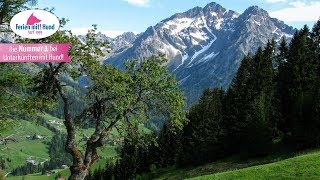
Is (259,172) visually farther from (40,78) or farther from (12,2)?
(12,2)

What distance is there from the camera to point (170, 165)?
124 metres

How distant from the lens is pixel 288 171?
4053 centimetres

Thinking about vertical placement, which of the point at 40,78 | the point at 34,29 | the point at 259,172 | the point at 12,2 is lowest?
the point at 259,172

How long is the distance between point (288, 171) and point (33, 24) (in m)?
28.2

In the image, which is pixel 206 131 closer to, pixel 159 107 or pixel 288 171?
pixel 288 171

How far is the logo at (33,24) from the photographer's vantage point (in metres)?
23.5

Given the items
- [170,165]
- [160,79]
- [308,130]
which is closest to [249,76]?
[308,130]

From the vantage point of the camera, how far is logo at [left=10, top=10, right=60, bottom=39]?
23.5 meters

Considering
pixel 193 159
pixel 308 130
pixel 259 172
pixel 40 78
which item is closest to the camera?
pixel 40 78

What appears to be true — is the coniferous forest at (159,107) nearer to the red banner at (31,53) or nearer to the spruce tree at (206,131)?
the spruce tree at (206,131)

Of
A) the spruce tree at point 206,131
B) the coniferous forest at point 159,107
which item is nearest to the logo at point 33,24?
the coniferous forest at point 159,107

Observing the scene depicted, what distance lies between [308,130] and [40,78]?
189 ft

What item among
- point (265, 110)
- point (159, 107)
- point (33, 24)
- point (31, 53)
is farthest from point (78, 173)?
point (265, 110)

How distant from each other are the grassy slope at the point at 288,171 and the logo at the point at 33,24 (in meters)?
26.1
